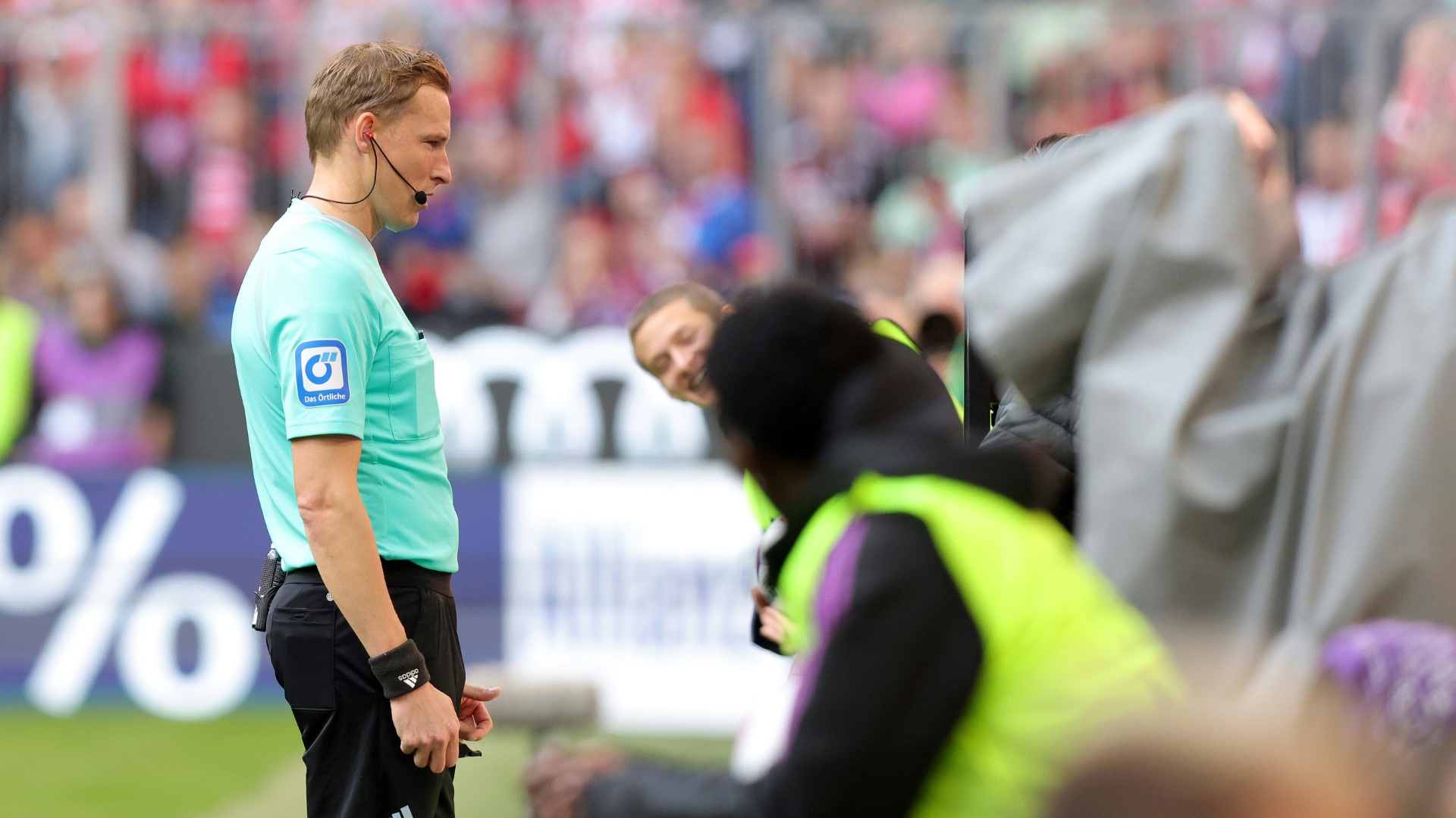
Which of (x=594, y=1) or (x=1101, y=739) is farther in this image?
(x=594, y=1)

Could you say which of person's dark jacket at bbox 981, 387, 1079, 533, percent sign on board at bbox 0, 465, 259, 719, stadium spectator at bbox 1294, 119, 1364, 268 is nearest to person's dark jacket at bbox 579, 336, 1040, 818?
person's dark jacket at bbox 981, 387, 1079, 533

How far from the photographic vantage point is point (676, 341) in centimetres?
422

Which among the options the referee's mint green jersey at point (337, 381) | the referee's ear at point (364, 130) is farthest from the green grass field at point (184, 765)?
the referee's ear at point (364, 130)

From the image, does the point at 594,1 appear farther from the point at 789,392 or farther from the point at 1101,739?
the point at 1101,739

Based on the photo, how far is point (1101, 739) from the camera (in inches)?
58.7

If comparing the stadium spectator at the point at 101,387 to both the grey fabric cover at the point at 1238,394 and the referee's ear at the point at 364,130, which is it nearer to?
the referee's ear at the point at 364,130

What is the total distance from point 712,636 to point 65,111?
5.09m

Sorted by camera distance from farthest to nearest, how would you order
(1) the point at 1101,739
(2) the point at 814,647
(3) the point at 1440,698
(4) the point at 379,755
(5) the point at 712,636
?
(5) the point at 712,636 < (4) the point at 379,755 < (2) the point at 814,647 < (3) the point at 1440,698 < (1) the point at 1101,739

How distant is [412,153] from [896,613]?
5.65 ft

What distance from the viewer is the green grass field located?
7.19 m

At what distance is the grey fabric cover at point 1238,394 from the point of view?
198cm

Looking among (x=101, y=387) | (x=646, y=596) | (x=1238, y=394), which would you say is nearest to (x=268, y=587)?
(x=1238, y=394)

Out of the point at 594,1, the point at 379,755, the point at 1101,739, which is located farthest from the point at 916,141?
the point at 1101,739

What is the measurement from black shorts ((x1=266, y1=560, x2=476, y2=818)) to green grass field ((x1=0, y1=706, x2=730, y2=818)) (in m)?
3.39
